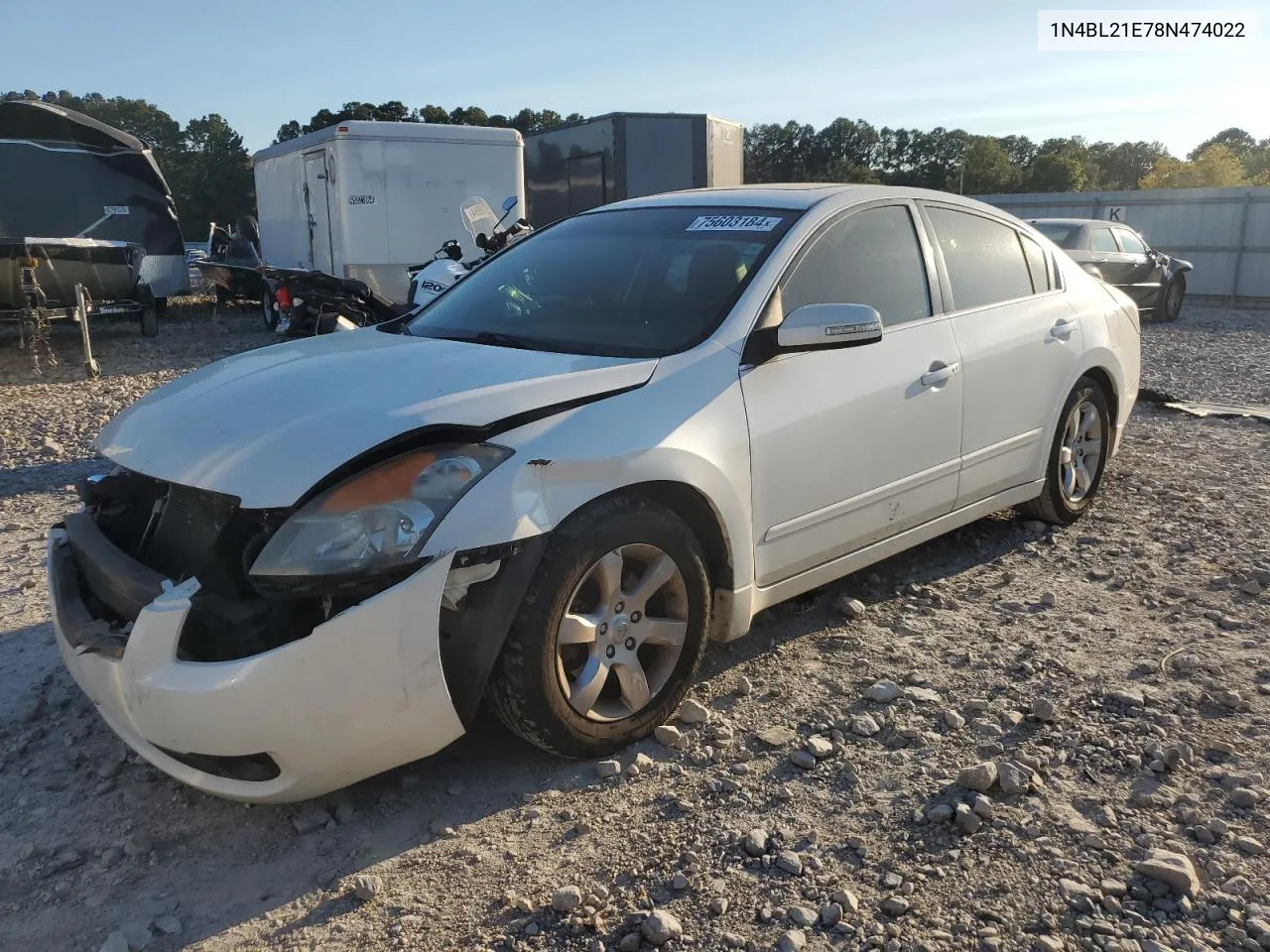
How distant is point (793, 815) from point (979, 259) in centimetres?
274

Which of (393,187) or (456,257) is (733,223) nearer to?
(456,257)

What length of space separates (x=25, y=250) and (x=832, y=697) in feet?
30.8

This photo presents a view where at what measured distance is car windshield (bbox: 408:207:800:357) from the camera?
11.2 ft

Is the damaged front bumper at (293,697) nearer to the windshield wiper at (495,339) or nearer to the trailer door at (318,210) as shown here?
the windshield wiper at (495,339)

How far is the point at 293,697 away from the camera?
2.41 metres

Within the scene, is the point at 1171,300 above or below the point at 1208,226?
below

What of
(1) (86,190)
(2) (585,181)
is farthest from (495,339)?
(2) (585,181)

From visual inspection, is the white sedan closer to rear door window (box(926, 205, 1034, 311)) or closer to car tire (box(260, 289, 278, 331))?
rear door window (box(926, 205, 1034, 311))

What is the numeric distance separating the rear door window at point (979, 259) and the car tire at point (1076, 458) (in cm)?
64

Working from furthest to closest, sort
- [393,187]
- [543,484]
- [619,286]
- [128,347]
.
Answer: [393,187] < [128,347] < [619,286] < [543,484]

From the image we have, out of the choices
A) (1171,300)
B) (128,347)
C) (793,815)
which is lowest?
(793,815)

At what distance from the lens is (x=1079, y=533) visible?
16.5ft

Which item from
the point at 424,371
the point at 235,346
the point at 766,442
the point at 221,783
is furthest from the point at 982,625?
the point at 235,346

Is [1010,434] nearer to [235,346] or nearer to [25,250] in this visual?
[25,250]
